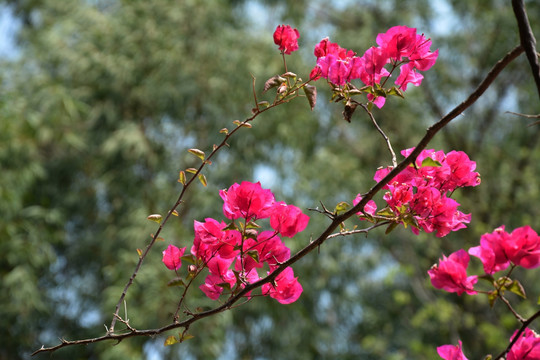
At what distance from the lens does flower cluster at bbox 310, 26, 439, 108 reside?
783 mm

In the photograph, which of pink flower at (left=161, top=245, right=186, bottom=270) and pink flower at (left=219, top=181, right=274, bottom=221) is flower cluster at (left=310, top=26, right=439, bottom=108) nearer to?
pink flower at (left=219, top=181, right=274, bottom=221)

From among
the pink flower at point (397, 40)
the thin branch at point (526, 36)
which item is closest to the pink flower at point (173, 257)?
the pink flower at point (397, 40)

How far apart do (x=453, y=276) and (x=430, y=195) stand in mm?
152

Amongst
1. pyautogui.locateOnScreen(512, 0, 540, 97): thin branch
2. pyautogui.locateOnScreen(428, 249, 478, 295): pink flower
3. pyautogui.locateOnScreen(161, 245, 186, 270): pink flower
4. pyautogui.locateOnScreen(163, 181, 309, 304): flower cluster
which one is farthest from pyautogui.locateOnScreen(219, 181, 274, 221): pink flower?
pyautogui.locateOnScreen(512, 0, 540, 97): thin branch

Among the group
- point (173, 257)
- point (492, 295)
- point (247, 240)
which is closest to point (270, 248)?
point (247, 240)

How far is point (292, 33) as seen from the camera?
2.94ft

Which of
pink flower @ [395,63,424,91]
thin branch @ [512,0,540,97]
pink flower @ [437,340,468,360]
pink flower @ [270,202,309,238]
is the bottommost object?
pink flower @ [437,340,468,360]

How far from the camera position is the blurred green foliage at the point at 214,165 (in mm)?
3877

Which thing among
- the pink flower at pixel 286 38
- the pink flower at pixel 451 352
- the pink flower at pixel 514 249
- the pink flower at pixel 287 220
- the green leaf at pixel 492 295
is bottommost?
the pink flower at pixel 451 352

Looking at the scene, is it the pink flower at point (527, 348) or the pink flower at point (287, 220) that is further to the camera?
the pink flower at point (287, 220)

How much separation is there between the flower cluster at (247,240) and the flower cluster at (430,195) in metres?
0.12

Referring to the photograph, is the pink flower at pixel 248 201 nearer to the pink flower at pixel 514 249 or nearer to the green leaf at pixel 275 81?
the green leaf at pixel 275 81

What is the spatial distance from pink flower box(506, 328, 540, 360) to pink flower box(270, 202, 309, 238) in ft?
0.86

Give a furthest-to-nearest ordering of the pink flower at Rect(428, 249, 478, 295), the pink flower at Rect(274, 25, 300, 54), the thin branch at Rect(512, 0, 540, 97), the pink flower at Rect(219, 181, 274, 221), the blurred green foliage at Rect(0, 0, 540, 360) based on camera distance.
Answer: the blurred green foliage at Rect(0, 0, 540, 360), the pink flower at Rect(274, 25, 300, 54), the pink flower at Rect(219, 181, 274, 221), the pink flower at Rect(428, 249, 478, 295), the thin branch at Rect(512, 0, 540, 97)
